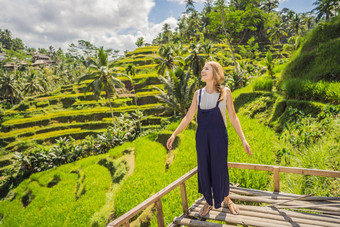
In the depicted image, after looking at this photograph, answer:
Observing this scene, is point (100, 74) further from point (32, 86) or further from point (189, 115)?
point (32, 86)

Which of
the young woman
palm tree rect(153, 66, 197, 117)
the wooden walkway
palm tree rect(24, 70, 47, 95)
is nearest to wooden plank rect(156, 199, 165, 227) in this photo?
the wooden walkway

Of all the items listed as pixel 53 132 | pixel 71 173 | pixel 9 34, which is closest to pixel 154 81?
pixel 53 132

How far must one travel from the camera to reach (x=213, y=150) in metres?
2.11

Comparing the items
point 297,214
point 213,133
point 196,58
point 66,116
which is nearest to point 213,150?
point 213,133

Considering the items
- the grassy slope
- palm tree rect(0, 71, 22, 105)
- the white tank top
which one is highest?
palm tree rect(0, 71, 22, 105)

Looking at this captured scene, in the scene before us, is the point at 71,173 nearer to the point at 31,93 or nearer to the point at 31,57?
the point at 31,93

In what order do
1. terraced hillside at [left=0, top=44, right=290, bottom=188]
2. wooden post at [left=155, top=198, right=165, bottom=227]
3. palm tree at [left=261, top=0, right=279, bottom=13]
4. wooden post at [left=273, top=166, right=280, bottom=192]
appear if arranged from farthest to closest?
palm tree at [left=261, top=0, right=279, bottom=13] → terraced hillside at [left=0, top=44, right=290, bottom=188] → wooden post at [left=273, top=166, right=280, bottom=192] → wooden post at [left=155, top=198, right=165, bottom=227]

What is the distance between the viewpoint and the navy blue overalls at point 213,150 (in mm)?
2100

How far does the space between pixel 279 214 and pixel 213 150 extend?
1.14 m

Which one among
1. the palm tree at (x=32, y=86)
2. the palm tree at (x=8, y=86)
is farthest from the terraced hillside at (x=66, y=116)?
→ the palm tree at (x=8, y=86)

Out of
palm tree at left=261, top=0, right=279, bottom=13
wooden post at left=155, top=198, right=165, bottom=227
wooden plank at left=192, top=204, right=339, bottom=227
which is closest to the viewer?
wooden plank at left=192, top=204, right=339, bottom=227

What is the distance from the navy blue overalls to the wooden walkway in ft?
0.85

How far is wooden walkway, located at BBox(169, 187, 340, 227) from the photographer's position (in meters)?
2.06

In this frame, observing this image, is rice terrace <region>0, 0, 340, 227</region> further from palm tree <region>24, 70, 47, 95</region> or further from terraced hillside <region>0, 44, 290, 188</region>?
palm tree <region>24, 70, 47, 95</region>
